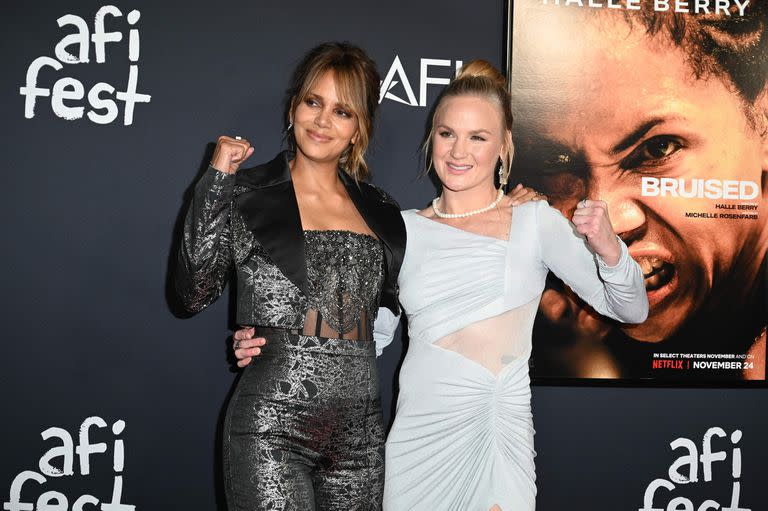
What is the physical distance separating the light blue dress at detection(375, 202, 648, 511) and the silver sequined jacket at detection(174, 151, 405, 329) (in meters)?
0.34

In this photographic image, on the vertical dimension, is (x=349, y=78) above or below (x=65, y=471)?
above

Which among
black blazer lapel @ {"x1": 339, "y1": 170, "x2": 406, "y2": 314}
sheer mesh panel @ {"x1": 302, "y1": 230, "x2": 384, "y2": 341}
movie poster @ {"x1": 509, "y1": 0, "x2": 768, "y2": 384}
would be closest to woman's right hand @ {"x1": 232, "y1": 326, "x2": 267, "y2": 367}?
sheer mesh panel @ {"x1": 302, "y1": 230, "x2": 384, "y2": 341}

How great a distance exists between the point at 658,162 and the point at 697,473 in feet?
3.49

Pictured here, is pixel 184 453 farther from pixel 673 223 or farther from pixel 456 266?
pixel 673 223

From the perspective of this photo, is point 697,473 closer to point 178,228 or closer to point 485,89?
point 485,89

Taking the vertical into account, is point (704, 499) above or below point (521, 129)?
below

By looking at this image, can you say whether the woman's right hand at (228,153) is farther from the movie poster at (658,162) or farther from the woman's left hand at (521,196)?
the movie poster at (658,162)

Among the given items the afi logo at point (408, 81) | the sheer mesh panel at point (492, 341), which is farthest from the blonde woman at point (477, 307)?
the afi logo at point (408, 81)

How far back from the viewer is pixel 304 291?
1.80 meters

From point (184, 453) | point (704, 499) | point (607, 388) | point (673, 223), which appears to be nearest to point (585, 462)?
point (607, 388)

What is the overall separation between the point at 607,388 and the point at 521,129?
36.0 inches

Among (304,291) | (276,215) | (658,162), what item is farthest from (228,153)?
(658,162)

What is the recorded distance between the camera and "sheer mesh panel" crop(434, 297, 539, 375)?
1.84 metres

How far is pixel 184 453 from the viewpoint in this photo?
92.4 inches
